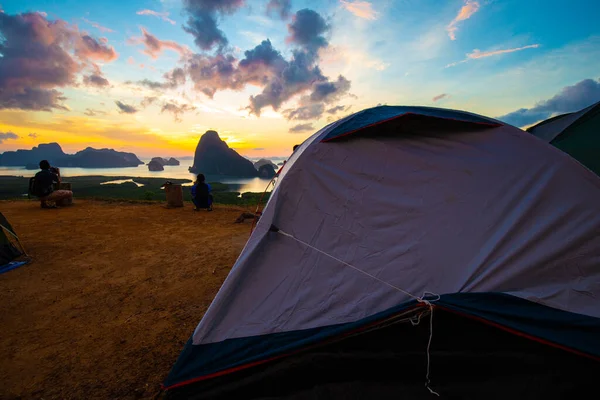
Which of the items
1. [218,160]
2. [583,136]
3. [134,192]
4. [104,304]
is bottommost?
[134,192]

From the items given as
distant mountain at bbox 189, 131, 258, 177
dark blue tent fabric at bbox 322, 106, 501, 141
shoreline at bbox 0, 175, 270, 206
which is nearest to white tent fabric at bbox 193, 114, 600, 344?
dark blue tent fabric at bbox 322, 106, 501, 141

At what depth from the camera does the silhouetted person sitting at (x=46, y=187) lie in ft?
32.0

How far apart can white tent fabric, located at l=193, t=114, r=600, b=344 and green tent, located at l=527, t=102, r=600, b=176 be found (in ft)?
17.0

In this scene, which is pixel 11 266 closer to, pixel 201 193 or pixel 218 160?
pixel 201 193

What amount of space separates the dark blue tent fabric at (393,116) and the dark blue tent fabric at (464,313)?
1.80 m

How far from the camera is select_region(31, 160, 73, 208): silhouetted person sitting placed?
32.0 ft

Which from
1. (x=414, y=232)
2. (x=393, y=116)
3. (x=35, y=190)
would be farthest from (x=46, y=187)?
(x=414, y=232)

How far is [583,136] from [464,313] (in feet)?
23.6

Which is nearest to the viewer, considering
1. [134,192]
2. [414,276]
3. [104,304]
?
[414,276]

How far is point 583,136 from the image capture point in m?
6.29

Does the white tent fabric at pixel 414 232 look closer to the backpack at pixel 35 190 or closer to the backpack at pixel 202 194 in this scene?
the backpack at pixel 202 194

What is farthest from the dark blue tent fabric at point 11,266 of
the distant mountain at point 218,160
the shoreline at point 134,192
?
the distant mountain at point 218,160

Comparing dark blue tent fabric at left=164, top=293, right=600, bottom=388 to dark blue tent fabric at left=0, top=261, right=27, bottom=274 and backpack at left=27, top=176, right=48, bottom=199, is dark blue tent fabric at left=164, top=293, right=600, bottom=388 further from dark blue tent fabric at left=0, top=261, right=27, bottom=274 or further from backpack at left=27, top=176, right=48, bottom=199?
backpack at left=27, top=176, right=48, bottom=199

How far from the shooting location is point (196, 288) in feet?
14.2
